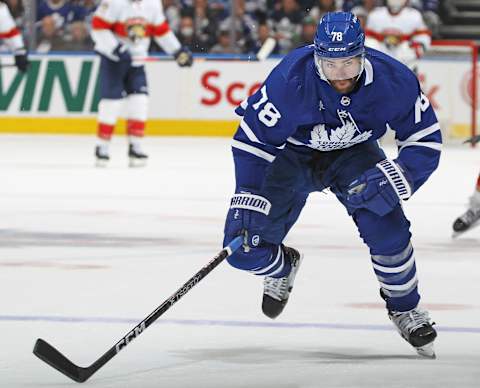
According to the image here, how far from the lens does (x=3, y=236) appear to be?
6348 millimetres

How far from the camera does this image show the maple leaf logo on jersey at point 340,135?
368 centimetres

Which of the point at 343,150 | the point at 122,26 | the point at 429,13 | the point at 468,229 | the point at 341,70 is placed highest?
the point at 341,70

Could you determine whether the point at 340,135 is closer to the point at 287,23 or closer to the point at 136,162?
the point at 136,162

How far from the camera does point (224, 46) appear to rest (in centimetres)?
1288

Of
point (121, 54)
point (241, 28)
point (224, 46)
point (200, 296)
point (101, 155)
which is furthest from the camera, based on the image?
point (241, 28)

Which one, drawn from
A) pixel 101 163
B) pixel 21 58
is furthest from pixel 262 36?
pixel 101 163

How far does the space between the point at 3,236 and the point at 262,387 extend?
3.24m

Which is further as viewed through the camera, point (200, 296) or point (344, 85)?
point (200, 296)

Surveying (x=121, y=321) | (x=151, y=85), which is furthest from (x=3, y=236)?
(x=151, y=85)

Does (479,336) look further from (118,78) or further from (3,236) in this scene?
(118,78)

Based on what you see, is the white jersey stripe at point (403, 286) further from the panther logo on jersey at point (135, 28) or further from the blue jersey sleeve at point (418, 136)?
the panther logo on jersey at point (135, 28)

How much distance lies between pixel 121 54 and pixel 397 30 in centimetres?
304

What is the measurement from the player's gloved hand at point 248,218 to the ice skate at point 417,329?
1.43ft

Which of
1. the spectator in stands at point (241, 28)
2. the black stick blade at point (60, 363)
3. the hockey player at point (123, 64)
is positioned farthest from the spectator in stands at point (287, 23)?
the black stick blade at point (60, 363)
